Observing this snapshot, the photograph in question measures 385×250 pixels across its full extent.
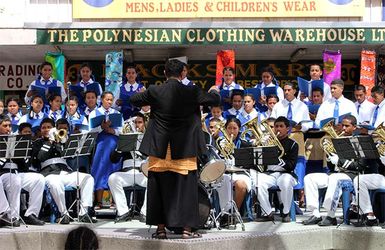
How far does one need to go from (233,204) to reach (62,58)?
22.2ft

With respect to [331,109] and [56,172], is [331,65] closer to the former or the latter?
[331,109]

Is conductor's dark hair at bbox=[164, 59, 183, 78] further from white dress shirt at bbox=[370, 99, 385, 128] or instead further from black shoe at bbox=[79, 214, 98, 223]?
white dress shirt at bbox=[370, 99, 385, 128]

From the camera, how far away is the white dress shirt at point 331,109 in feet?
39.7

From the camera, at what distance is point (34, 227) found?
9.81m

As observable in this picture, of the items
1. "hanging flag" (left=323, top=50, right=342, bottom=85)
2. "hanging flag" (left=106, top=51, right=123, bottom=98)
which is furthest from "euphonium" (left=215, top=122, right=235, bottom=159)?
"hanging flag" (left=323, top=50, right=342, bottom=85)

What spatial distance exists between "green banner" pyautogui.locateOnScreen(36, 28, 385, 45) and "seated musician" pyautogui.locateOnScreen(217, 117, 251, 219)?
3.99m

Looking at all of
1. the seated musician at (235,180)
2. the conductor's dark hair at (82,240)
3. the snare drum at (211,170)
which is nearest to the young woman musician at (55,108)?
the seated musician at (235,180)

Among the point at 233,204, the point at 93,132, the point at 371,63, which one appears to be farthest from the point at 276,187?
the point at 371,63

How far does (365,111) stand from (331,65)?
2.67 meters

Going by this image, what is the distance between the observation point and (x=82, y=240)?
4.30m

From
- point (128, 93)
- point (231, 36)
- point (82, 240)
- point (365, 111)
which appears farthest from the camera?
point (231, 36)

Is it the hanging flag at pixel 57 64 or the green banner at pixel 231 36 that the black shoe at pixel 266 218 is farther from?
the hanging flag at pixel 57 64

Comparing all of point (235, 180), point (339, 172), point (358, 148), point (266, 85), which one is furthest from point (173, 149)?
point (266, 85)

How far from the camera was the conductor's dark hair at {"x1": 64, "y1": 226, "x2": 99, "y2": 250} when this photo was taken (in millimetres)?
4289
